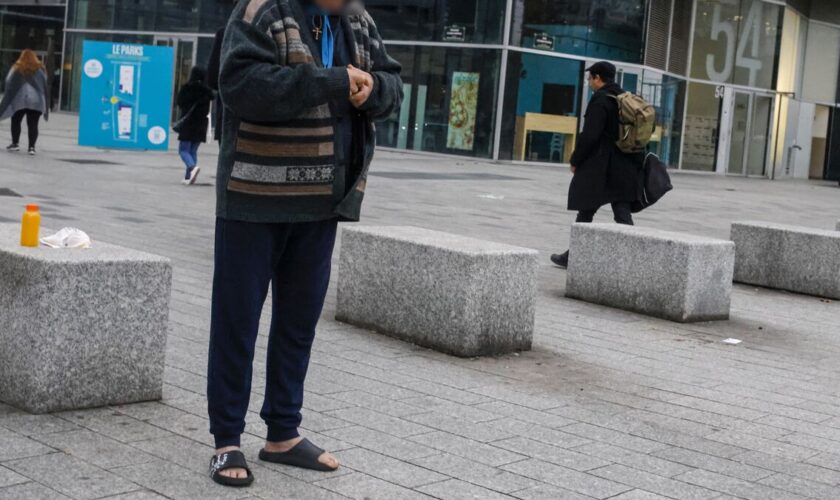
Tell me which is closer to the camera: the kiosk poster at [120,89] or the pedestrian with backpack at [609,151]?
the pedestrian with backpack at [609,151]

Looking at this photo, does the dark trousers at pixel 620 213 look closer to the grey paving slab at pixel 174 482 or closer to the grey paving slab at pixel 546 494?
the grey paving slab at pixel 546 494

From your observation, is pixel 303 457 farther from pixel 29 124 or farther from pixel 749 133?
pixel 749 133

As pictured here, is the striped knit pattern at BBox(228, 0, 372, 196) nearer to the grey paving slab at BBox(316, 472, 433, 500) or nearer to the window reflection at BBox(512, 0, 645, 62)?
the grey paving slab at BBox(316, 472, 433, 500)

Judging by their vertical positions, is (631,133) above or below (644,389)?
above

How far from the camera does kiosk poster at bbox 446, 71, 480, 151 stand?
3047 centimetres

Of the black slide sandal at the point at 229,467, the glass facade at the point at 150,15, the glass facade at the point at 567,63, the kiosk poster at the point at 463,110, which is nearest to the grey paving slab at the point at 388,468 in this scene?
the black slide sandal at the point at 229,467

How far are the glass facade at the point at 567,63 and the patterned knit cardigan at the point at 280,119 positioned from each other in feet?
85.6

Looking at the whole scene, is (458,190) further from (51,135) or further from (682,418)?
(682,418)

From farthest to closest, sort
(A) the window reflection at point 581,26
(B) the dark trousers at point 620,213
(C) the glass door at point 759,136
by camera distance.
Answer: (C) the glass door at point 759,136, (A) the window reflection at point 581,26, (B) the dark trousers at point 620,213

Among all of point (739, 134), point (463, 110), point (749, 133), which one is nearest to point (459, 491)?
point (463, 110)

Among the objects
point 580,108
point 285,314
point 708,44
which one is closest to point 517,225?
Result: point 285,314

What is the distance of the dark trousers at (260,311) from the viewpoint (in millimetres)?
4250

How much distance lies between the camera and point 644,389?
21.1 feet

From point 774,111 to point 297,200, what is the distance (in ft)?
121
